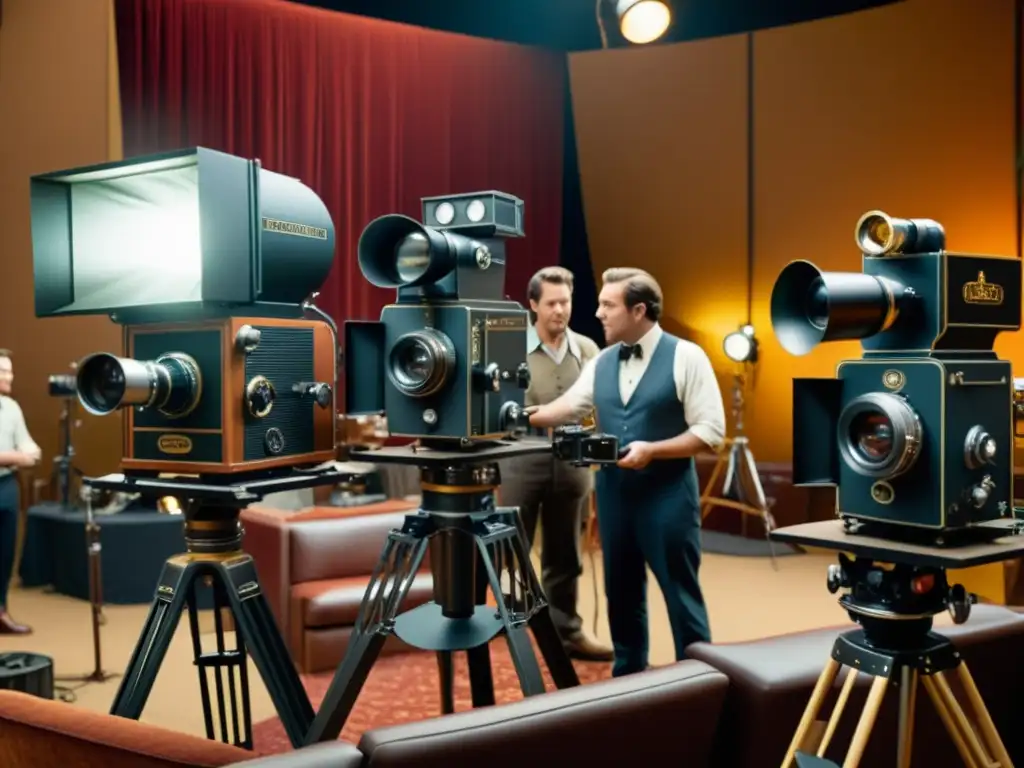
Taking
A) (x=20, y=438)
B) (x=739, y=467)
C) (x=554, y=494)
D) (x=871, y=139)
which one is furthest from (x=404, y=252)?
(x=871, y=139)

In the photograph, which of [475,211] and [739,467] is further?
[739,467]

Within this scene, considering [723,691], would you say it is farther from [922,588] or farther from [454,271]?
[454,271]

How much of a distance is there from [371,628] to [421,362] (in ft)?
1.98

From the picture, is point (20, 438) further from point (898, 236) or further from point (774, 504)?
point (774, 504)

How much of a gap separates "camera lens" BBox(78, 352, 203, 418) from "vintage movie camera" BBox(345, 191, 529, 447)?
14.9 inches

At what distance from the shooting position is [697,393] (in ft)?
9.49

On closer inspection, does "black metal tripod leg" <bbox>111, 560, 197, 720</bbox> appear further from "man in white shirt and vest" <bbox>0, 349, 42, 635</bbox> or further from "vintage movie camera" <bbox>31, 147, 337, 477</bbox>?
"man in white shirt and vest" <bbox>0, 349, 42, 635</bbox>

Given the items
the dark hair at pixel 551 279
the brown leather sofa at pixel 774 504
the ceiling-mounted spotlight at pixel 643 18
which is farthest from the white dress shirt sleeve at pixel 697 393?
the brown leather sofa at pixel 774 504

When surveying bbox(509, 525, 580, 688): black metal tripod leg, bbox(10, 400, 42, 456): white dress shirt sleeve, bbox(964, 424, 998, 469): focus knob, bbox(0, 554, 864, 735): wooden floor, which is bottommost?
bbox(0, 554, 864, 735): wooden floor

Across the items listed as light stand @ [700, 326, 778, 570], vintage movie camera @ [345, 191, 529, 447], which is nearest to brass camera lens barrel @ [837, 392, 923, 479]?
vintage movie camera @ [345, 191, 529, 447]

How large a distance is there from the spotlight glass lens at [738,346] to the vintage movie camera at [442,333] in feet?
14.0

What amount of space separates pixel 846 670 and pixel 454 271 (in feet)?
3.66

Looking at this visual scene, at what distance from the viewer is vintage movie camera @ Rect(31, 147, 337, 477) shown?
6.39ft

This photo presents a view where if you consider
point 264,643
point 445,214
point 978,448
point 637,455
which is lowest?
point 264,643
